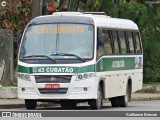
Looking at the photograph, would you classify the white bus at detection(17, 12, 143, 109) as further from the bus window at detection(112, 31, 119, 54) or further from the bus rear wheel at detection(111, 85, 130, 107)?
the bus rear wheel at detection(111, 85, 130, 107)

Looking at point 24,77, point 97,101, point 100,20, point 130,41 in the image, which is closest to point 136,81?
point 130,41

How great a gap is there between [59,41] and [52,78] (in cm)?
130

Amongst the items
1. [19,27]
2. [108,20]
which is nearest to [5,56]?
[19,27]

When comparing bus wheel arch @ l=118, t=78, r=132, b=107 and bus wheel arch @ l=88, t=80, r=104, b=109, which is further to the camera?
bus wheel arch @ l=118, t=78, r=132, b=107

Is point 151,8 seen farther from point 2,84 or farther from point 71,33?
point 71,33

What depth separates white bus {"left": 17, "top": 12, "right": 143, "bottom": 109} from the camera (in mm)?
24906

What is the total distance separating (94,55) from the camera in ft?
82.9

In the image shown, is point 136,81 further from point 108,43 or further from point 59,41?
point 59,41

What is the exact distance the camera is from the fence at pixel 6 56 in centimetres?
3188

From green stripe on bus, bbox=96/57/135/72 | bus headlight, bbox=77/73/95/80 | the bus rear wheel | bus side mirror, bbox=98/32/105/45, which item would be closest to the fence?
the bus rear wheel

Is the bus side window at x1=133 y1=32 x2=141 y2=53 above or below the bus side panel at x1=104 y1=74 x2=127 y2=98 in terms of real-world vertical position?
above

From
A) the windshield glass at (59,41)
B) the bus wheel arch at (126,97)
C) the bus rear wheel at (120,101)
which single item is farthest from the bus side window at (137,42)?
the windshield glass at (59,41)

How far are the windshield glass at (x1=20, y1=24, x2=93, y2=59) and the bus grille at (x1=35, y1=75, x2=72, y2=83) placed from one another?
65cm

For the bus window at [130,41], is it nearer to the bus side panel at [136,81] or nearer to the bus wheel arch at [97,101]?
the bus side panel at [136,81]
